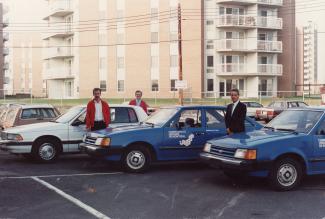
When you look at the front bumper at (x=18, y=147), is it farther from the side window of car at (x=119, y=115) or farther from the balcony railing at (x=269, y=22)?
the balcony railing at (x=269, y=22)

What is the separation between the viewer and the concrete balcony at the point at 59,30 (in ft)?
193

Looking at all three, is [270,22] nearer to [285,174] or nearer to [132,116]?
[132,116]

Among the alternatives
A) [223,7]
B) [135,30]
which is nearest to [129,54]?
[135,30]

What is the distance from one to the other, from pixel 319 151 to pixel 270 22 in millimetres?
46624

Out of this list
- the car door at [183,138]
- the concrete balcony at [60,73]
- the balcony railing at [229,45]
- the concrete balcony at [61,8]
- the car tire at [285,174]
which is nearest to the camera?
the car tire at [285,174]

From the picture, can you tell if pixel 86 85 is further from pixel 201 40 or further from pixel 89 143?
pixel 89 143

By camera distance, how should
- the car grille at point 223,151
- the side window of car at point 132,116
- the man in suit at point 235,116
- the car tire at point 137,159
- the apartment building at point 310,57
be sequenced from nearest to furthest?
the car grille at point 223,151 → the man in suit at point 235,116 → the car tire at point 137,159 → the side window of car at point 132,116 → the apartment building at point 310,57

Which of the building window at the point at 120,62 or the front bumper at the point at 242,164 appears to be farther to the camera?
the building window at the point at 120,62

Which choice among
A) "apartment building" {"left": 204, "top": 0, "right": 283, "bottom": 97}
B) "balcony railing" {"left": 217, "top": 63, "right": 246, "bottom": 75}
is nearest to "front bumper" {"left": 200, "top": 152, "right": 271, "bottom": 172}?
"apartment building" {"left": 204, "top": 0, "right": 283, "bottom": 97}

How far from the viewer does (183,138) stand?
1077cm

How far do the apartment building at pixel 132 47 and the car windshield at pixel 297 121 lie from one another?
135 feet

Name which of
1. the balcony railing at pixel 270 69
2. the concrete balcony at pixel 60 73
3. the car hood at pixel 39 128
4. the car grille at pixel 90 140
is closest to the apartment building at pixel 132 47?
the concrete balcony at pixel 60 73

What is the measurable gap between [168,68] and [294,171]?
44.2m

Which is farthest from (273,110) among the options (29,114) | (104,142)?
(104,142)
